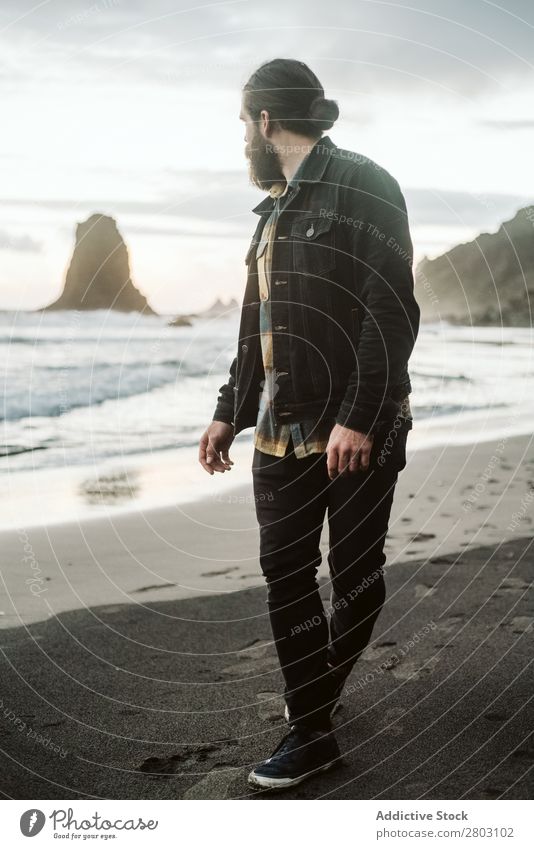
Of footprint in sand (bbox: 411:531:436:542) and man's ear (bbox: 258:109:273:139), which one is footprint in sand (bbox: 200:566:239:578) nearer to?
footprint in sand (bbox: 411:531:436:542)

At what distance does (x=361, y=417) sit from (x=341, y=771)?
1.16m

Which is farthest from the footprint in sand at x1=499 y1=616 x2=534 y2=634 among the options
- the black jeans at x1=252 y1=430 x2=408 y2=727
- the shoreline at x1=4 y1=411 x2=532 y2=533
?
the shoreline at x1=4 y1=411 x2=532 y2=533

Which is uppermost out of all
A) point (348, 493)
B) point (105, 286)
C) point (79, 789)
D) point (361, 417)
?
point (105, 286)

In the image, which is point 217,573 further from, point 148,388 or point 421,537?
point 148,388

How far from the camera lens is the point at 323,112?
324 cm

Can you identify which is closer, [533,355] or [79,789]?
[79,789]

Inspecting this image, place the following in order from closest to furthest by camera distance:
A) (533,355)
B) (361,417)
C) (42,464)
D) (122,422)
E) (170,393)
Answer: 1. (361,417)
2. (42,464)
3. (122,422)
4. (170,393)
5. (533,355)

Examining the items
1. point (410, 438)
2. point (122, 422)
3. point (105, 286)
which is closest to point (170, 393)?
point (122, 422)

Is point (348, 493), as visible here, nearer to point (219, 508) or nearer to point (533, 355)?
point (219, 508)

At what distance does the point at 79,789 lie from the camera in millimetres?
3057

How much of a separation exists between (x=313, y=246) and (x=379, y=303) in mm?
318

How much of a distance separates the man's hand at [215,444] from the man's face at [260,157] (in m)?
0.89

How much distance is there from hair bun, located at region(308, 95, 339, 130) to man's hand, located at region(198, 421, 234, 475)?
1.13 m

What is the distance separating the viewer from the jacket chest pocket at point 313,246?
3.11 metres
